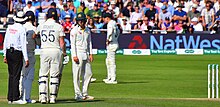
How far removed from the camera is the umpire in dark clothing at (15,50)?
17.7m

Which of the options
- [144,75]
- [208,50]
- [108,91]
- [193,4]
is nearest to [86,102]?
[108,91]

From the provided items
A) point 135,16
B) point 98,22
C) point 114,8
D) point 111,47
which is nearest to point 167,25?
point 135,16

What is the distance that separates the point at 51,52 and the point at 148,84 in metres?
7.66

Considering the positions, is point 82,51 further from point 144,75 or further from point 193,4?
point 193,4

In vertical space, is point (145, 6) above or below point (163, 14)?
above

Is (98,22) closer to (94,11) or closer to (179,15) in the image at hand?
A: (94,11)

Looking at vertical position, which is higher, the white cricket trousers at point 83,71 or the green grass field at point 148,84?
the white cricket trousers at point 83,71

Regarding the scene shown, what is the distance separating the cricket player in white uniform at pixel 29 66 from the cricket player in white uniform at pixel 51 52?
14.4 inches

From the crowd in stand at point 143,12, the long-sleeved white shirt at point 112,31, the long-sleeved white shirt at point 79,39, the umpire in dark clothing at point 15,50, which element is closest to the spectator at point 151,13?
the crowd in stand at point 143,12

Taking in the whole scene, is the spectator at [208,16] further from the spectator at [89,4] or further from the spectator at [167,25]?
the spectator at [89,4]

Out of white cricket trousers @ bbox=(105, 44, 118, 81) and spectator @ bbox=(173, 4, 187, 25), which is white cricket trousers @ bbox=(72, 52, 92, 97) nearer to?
white cricket trousers @ bbox=(105, 44, 118, 81)

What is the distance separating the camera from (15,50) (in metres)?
17.7

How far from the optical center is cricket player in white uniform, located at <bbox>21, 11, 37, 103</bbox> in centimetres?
1820

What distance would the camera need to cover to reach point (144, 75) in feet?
93.9
